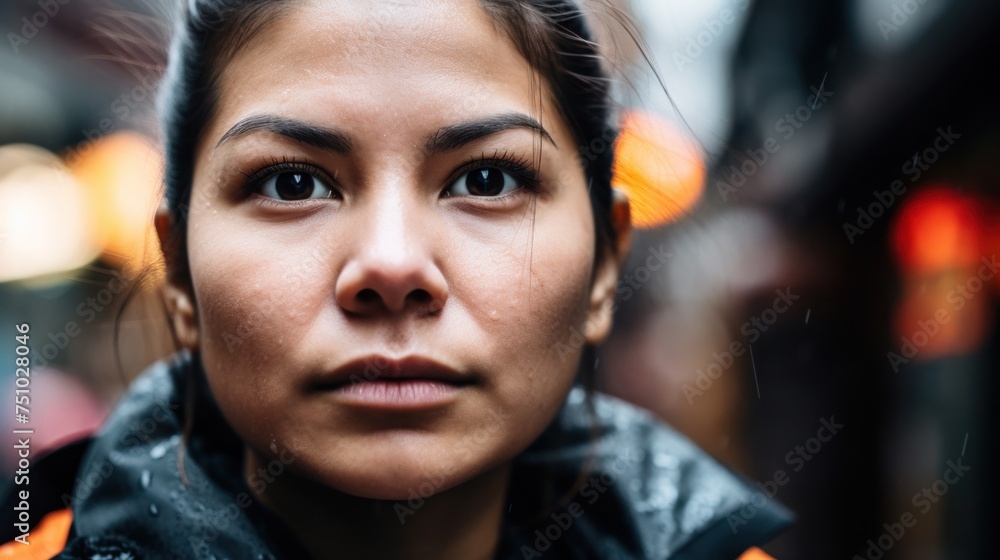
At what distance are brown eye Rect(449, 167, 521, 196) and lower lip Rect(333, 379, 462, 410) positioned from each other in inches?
12.0

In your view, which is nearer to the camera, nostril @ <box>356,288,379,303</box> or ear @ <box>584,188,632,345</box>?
nostril @ <box>356,288,379,303</box>

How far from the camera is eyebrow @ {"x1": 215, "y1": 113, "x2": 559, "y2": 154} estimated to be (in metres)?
1.01

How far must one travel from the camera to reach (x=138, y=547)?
1152mm

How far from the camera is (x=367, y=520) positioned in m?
1.22

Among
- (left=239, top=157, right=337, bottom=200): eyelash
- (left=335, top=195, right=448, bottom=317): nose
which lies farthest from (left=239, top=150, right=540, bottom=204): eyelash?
(left=335, top=195, right=448, bottom=317): nose

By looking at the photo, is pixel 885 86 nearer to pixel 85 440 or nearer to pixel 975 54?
pixel 975 54

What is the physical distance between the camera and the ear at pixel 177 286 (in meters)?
1.22

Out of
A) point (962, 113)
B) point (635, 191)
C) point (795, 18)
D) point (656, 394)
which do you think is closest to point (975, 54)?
point (962, 113)

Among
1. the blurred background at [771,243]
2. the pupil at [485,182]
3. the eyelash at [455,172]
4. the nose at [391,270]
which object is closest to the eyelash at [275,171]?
the eyelash at [455,172]

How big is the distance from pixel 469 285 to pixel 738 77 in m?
3.88

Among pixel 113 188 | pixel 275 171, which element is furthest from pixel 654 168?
pixel 113 188

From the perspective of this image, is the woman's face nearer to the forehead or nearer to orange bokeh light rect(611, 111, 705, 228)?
the forehead

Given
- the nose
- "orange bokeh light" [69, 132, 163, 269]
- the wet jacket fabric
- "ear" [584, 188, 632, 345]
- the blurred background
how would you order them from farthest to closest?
"orange bokeh light" [69, 132, 163, 269]
the blurred background
"ear" [584, 188, 632, 345]
the wet jacket fabric
the nose

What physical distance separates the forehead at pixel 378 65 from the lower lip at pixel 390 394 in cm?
38
